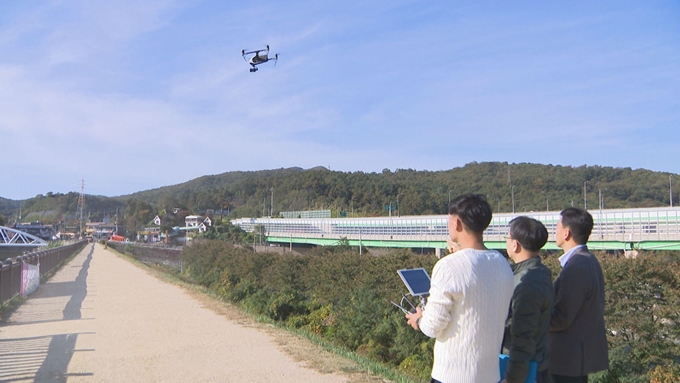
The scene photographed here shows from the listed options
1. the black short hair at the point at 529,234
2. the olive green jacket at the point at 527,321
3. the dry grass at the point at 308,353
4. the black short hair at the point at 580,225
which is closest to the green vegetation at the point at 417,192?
the dry grass at the point at 308,353

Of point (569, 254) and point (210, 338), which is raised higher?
point (569, 254)

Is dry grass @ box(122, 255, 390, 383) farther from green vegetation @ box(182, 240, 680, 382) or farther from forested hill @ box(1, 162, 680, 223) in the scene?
A: forested hill @ box(1, 162, 680, 223)

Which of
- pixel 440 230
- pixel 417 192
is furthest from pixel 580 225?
pixel 417 192

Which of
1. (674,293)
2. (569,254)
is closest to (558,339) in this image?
(569,254)

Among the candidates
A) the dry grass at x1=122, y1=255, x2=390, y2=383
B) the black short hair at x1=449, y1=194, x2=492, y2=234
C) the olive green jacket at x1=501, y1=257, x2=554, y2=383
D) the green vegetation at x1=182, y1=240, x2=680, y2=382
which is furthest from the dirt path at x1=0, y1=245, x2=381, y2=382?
the black short hair at x1=449, y1=194, x2=492, y2=234

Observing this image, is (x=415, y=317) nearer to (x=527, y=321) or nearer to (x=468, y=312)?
(x=468, y=312)

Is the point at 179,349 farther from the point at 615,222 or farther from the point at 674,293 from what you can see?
the point at 615,222

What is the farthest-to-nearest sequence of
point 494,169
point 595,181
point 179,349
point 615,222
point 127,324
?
1. point 494,169
2. point 595,181
3. point 615,222
4. point 127,324
5. point 179,349
